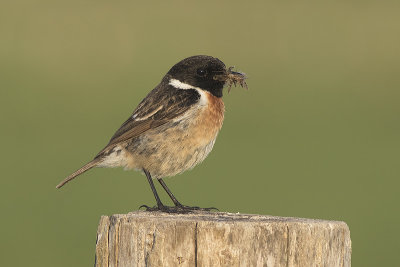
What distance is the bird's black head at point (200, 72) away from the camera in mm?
8227

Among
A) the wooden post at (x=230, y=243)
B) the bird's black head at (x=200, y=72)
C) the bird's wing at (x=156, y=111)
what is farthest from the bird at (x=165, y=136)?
the wooden post at (x=230, y=243)

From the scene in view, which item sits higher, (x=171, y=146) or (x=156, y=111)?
(x=156, y=111)

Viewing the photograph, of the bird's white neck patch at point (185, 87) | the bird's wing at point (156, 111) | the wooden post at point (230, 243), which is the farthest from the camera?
the bird's white neck patch at point (185, 87)

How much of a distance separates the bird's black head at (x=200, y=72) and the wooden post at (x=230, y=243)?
2916 millimetres

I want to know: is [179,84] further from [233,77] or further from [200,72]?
[233,77]

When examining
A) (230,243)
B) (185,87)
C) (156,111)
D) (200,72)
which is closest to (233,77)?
(200,72)

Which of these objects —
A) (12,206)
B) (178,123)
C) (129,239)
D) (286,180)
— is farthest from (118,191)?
(129,239)

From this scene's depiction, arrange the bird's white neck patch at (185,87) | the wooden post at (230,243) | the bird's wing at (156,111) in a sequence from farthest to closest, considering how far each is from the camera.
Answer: the bird's white neck patch at (185,87) → the bird's wing at (156,111) → the wooden post at (230,243)

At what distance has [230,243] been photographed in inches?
207

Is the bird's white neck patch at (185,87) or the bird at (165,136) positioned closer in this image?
the bird at (165,136)

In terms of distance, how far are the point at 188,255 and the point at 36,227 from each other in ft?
24.6

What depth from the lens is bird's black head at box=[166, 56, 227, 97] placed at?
8.23 m

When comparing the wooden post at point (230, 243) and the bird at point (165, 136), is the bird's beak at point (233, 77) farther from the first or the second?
the wooden post at point (230, 243)

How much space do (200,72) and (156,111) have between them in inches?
23.2
